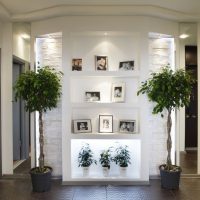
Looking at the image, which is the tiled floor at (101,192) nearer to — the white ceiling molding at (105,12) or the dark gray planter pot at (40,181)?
the dark gray planter pot at (40,181)

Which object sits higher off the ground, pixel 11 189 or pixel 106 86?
pixel 106 86

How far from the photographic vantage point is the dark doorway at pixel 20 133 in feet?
15.0

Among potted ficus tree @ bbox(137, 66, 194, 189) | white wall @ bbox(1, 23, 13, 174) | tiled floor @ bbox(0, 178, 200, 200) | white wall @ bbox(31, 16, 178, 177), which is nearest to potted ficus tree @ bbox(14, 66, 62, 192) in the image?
tiled floor @ bbox(0, 178, 200, 200)

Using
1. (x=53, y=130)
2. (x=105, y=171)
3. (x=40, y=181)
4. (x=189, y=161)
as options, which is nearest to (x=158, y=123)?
(x=189, y=161)

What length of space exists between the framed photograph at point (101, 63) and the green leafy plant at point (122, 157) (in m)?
1.37

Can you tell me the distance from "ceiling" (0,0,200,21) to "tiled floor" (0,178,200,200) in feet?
8.92

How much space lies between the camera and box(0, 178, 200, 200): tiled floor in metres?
3.70

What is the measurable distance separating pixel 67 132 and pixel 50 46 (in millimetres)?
1501

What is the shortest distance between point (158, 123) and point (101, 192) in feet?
5.03

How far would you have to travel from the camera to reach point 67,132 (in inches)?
165

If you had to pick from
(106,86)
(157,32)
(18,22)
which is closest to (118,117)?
(106,86)

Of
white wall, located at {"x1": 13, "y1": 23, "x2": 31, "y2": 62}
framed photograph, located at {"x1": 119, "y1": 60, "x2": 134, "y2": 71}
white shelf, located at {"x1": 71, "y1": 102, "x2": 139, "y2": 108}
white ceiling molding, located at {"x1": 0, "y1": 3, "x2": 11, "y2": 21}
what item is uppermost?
white ceiling molding, located at {"x1": 0, "y1": 3, "x2": 11, "y2": 21}

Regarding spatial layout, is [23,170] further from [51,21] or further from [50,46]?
[51,21]

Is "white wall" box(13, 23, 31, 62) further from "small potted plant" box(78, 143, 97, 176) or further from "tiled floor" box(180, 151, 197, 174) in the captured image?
"tiled floor" box(180, 151, 197, 174)
